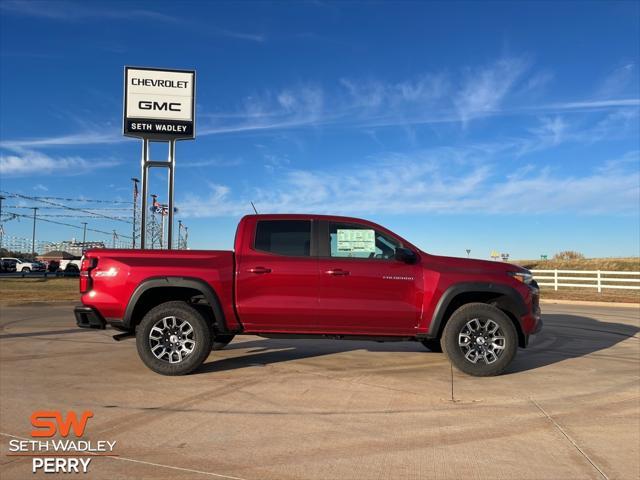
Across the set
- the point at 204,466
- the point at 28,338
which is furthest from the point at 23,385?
the point at 28,338

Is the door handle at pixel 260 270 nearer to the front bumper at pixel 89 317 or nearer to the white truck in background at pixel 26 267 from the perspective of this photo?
the front bumper at pixel 89 317

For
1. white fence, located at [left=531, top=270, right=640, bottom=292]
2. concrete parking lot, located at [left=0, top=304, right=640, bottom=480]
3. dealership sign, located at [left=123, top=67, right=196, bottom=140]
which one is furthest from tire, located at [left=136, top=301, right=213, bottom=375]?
white fence, located at [left=531, top=270, right=640, bottom=292]

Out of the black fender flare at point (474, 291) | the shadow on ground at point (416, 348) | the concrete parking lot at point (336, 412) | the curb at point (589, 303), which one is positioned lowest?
the concrete parking lot at point (336, 412)

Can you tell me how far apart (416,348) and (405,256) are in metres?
2.64

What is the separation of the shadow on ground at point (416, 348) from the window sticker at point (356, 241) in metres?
1.63

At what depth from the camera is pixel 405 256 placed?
5.84 m

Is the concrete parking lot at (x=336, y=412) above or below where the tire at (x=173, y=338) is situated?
below

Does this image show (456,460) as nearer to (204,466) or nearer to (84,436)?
(204,466)

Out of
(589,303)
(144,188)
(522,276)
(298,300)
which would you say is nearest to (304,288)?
(298,300)

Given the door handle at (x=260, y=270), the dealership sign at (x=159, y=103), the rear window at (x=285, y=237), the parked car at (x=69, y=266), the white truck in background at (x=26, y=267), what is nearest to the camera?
the door handle at (x=260, y=270)

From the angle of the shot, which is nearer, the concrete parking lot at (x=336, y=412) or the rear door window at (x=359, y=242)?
the concrete parking lot at (x=336, y=412)

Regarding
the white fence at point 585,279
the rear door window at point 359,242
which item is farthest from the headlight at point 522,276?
the white fence at point 585,279

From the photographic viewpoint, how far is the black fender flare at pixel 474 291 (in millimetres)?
5789

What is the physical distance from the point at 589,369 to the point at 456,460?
390 cm
